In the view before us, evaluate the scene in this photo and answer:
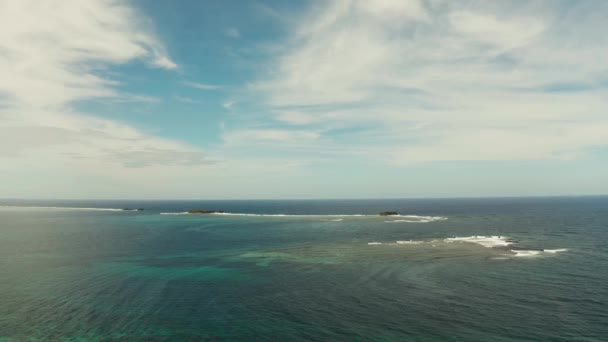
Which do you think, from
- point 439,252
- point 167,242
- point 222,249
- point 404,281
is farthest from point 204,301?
point 167,242

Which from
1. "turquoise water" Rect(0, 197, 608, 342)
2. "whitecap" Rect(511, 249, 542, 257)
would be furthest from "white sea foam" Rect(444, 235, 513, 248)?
"whitecap" Rect(511, 249, 542, 257)

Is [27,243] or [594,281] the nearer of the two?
[594,281]

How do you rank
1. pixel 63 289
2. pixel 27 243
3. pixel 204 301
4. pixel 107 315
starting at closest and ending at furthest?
pixel 107 315
pixel 204 301
pixel 63 289
pixel 27 243

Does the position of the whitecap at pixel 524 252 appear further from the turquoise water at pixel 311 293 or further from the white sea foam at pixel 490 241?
the white sea foam at pixel 490 241

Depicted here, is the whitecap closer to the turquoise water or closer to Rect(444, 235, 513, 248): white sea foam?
the turquoise water

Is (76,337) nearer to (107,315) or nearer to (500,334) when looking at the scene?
(107,315)

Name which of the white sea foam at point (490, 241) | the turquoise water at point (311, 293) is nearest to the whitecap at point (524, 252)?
the turquoise water at point (311, 293)

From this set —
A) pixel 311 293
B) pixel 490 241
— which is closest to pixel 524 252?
pixel 490 241

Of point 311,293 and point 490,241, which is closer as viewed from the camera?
point 311,293

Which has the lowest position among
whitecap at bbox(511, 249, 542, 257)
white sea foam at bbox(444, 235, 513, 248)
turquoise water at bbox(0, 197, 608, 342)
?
turquoise water at bbox(0, 197, 608, 342)

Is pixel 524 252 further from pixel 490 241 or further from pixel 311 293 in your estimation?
pixel 311 293

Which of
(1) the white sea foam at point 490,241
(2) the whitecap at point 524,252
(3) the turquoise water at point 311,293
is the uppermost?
(1) the white sea foam at point 490,241
